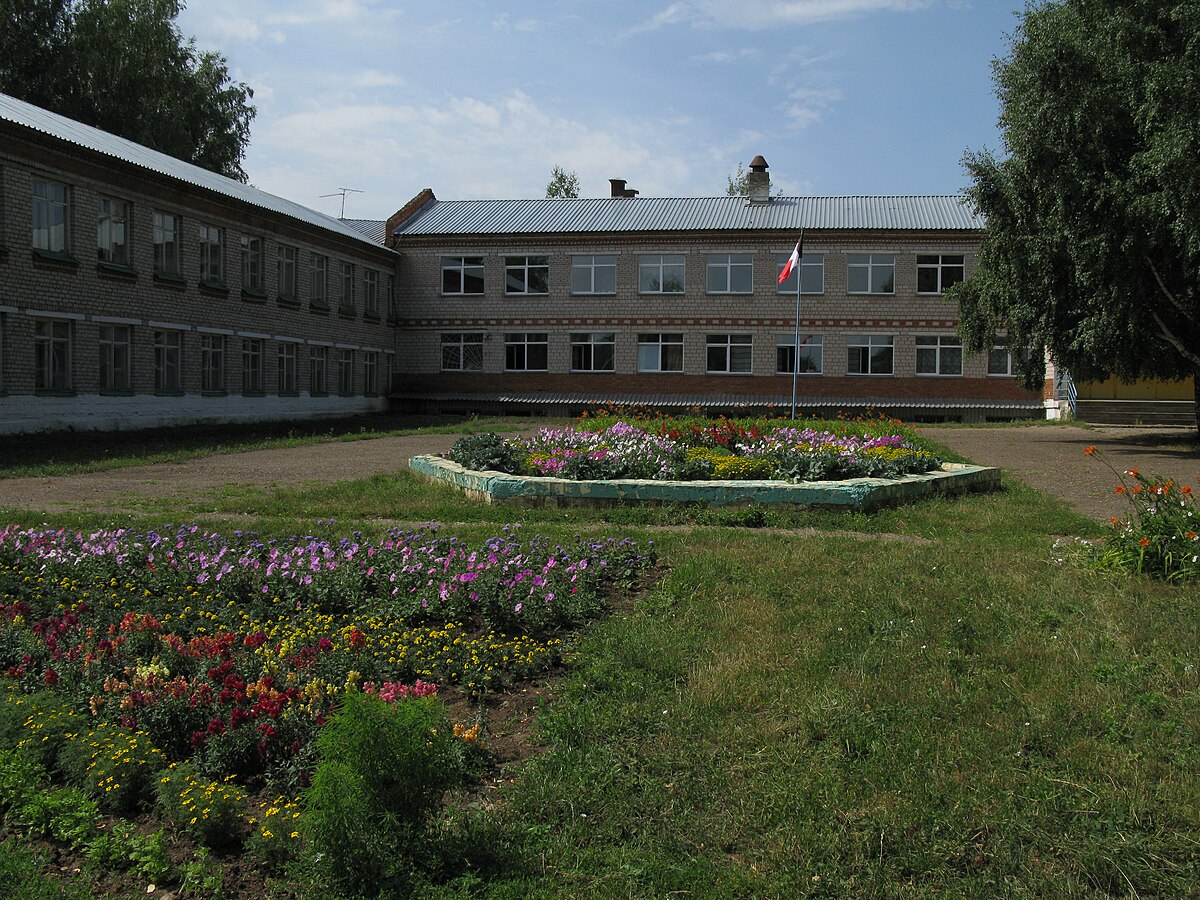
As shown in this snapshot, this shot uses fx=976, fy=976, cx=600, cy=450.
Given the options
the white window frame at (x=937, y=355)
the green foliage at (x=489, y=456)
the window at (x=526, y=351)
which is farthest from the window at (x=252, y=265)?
the white window frame at (x=937, y=355)

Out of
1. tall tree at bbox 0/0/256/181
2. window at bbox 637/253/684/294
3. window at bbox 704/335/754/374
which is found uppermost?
tall tree at bbox 0/0/256/181

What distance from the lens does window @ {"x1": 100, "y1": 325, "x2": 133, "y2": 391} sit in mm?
23188

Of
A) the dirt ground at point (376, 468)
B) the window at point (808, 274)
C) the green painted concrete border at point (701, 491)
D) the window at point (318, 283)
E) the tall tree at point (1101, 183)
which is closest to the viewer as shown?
the green painted concrete border at point (701, 491)

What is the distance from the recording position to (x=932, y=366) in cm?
3519

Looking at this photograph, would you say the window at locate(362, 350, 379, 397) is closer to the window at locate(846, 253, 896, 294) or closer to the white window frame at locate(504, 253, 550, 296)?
the white window frame at locate(504, 253, 550, 296)

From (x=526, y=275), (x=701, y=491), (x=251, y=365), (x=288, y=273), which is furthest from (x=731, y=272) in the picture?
(x=701, y=491)

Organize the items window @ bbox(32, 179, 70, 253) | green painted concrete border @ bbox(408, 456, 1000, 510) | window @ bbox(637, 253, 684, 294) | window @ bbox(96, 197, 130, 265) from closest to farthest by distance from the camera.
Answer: green painted concrete border @ bbox(408, 456, 1000, 510), window @ bbox(32, 179, 70, 253), window @ bbox(96, 197, 130, 265), window @ bbox(637, 253, 684, 294)

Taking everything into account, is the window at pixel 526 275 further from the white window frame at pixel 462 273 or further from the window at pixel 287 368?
the window at pixel 287 368

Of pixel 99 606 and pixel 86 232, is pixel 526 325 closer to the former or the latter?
pixel 86 232

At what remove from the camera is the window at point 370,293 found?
36.2 metres

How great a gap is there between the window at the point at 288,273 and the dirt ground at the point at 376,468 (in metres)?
9.38

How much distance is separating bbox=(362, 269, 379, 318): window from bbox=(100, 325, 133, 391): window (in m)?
12.7

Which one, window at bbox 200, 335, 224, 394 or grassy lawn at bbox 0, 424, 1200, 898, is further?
window at bbox 200, 335, 224, 394

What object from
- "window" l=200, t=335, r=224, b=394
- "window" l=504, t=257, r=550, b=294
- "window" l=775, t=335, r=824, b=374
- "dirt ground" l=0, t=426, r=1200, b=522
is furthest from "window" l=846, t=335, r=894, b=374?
"window" l=200, t=335, r=224, b=394
